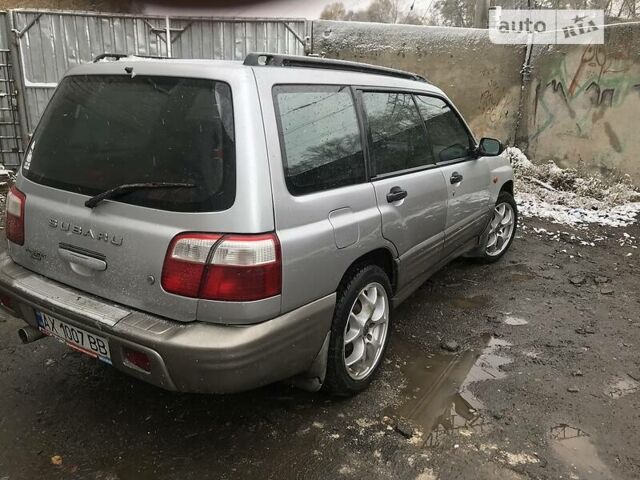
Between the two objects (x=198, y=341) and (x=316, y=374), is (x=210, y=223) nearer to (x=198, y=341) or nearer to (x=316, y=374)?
(x=198, y=341)

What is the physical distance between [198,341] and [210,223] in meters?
0.46

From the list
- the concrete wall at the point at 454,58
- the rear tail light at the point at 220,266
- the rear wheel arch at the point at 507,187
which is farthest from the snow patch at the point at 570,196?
the rear tail light at the point at 220,266

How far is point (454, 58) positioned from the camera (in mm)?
8328

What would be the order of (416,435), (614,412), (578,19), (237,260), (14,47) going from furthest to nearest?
(578,19)
(14,47)
(614,412)
(416,435)
(237,260)

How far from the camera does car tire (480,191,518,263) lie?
470 cm

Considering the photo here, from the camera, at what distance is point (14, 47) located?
716 cm

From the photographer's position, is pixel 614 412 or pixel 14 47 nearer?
pixel 614 412

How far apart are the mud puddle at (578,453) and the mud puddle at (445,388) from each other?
13.1 inches

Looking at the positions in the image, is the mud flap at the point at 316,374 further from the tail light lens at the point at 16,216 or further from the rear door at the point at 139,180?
the tail light lens at the point at 16,216

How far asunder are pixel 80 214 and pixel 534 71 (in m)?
8.13

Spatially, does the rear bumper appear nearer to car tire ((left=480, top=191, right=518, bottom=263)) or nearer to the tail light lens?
the tail light lens

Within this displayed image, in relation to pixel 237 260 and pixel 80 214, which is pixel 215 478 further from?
pixel 80 214

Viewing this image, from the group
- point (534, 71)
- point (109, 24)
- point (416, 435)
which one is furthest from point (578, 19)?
point (416, 435)

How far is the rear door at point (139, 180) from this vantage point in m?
1.97
